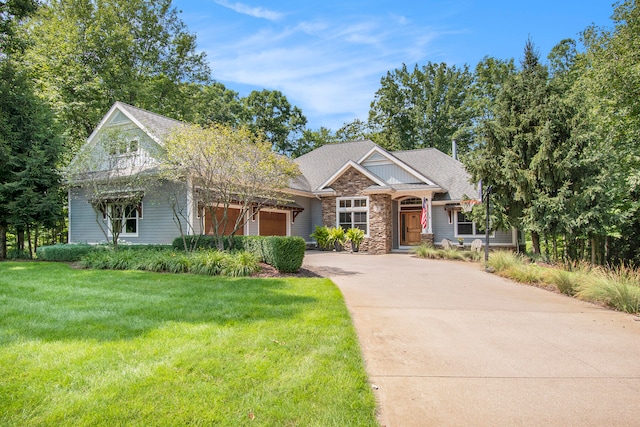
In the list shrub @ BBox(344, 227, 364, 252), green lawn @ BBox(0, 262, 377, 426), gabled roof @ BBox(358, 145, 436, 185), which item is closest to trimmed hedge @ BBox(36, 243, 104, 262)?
green lawn @ BBox(0, 262, 377, 426)

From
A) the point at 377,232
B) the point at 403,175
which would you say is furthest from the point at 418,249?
the point at 403,175

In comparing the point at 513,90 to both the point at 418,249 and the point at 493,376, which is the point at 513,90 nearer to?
the point at 418,249

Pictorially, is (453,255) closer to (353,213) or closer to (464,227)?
(464,227)

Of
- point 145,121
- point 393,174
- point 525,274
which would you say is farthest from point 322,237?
point 525,274

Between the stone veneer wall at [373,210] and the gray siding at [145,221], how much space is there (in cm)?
850

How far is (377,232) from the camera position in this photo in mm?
18281

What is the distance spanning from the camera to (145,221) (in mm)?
15086

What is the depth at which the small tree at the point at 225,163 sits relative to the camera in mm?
10711

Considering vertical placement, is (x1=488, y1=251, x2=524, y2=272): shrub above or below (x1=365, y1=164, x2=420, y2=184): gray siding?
below

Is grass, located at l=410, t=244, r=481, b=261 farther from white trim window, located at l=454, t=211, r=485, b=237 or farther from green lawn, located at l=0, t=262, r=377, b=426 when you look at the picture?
green lawn, located at l=0, t=262, r=377, b=426

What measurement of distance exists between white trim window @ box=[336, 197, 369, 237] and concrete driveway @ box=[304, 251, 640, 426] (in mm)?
11192

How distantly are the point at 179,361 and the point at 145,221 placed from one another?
42.6 feet

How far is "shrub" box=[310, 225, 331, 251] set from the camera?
1898 centimetres

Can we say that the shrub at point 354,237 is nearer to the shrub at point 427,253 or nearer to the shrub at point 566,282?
the shrub at point 427,253
